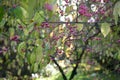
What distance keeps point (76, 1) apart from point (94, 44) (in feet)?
2.51

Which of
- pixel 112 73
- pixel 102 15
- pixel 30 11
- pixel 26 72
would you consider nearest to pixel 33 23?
pixel 30 11

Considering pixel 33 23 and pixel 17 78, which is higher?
pixel 33 23

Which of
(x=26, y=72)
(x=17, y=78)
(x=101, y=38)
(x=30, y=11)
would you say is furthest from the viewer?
(x=26, y=72)

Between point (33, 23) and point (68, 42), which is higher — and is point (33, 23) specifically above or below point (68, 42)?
above

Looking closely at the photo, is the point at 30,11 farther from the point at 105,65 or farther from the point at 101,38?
the point at 105,65

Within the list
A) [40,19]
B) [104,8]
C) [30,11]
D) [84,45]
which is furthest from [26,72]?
[30,11]

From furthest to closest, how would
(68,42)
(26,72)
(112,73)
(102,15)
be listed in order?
(112,73)
(26,72)
(68,42)
(102,15)

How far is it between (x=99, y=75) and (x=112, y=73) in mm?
415

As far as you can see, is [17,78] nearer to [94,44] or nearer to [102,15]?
[94,44]

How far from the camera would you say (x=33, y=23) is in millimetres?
1576

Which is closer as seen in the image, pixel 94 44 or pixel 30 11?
pixel 30 11

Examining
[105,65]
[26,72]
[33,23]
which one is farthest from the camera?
[105,65]

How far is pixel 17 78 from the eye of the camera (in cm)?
518

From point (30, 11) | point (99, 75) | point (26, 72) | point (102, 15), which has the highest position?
point (30, 11)
